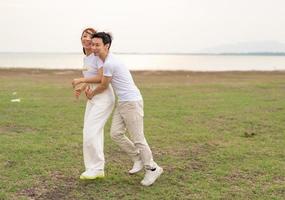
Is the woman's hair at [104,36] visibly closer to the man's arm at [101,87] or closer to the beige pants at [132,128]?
the man's arm at [101,87]

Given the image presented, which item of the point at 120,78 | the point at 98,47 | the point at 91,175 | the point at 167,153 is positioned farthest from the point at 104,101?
the point at 167,153

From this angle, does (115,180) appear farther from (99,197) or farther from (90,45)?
(90,45)

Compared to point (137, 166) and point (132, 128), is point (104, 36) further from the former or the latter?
point (137, 166)

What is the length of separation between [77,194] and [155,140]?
3.37 meters

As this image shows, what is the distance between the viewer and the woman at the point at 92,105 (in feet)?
18.4

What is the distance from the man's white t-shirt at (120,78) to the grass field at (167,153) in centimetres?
116

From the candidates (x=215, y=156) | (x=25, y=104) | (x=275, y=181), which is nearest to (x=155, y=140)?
(x=215, y=156)

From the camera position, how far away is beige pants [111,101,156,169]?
557 cm

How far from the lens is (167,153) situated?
24.9 ft

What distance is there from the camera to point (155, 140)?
28.4 ft

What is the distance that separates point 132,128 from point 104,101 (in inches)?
19.0

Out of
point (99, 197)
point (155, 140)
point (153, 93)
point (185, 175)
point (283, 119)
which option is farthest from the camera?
point (153, 93)

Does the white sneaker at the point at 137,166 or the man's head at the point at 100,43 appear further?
Answer: the white sneaker at the point at 137,166

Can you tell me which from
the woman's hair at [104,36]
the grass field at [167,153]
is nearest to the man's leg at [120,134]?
the grass field at [167,153]
